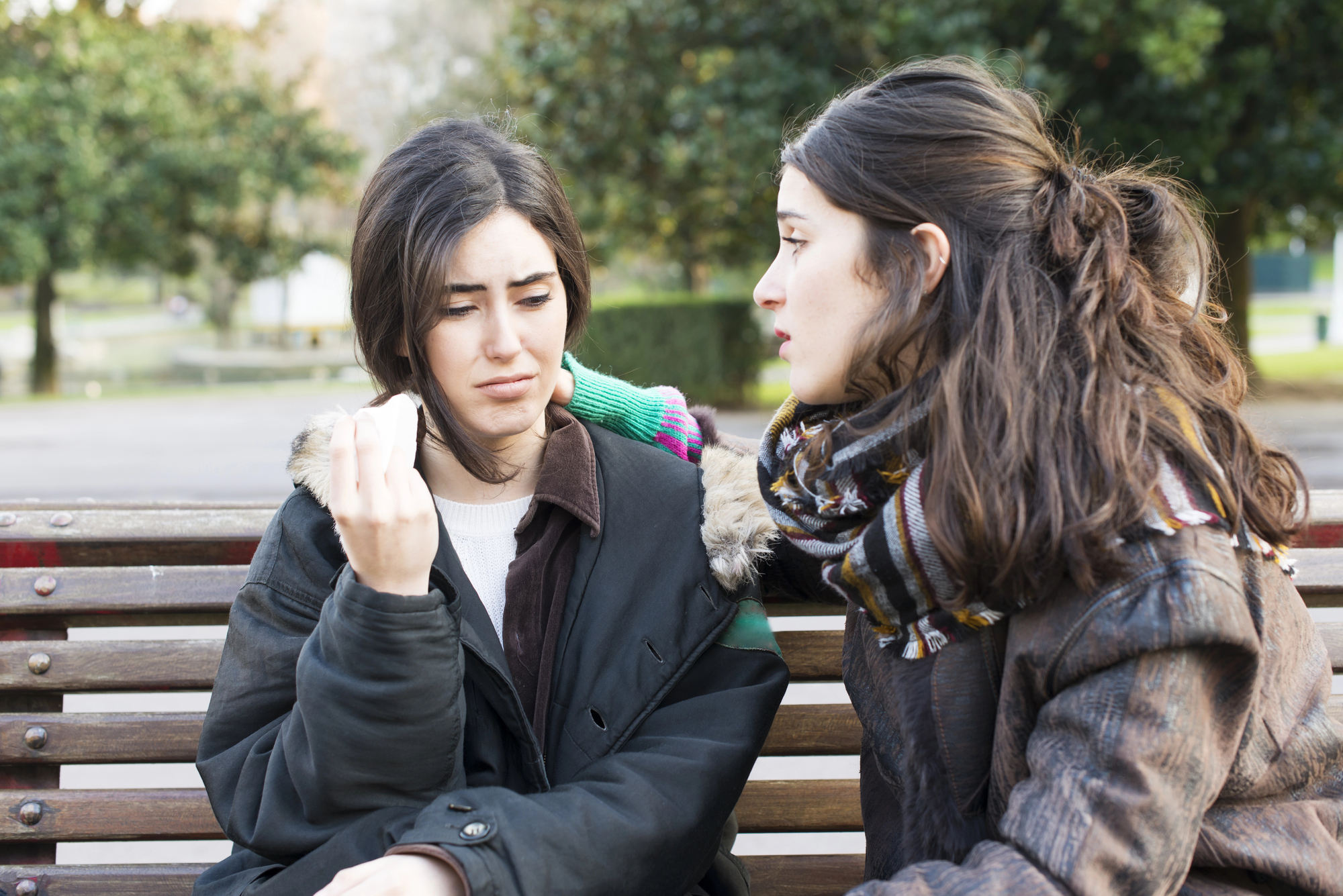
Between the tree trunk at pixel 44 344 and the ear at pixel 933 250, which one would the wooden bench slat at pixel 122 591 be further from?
the tree trunk at pixel 44 344

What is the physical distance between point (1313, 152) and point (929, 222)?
13.2 meters

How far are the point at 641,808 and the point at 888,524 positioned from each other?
581 millimetres

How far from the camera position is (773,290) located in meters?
1.83

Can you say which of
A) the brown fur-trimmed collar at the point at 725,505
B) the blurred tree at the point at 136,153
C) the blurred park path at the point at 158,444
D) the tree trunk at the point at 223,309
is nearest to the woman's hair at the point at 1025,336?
the brown fur-trimmed collar at the point at 725,505

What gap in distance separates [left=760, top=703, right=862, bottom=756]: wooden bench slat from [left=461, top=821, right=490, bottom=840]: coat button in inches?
30.7

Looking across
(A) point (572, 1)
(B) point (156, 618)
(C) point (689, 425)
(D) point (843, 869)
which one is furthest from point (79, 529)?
(A) point (572, 1)

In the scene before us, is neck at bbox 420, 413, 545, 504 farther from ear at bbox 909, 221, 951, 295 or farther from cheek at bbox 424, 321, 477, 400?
ear at bbox 909, 221, 951, 295

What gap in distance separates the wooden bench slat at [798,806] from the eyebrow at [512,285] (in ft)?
3.53

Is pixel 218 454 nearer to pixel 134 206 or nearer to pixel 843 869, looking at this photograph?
pixel 134 206

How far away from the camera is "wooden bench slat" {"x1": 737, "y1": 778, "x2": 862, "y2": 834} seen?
2316mm

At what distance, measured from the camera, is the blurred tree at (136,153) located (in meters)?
18.9

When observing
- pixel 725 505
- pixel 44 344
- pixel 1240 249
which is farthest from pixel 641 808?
pixel 44 344

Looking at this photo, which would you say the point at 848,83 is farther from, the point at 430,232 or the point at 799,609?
the point at 430,232

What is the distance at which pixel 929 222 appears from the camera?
166cm
